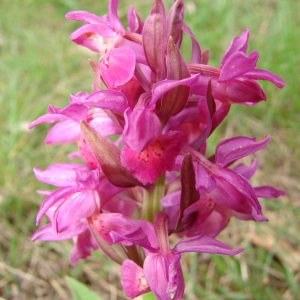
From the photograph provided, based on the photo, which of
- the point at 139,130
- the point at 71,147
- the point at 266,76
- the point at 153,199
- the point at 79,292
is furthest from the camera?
the point at 71,147

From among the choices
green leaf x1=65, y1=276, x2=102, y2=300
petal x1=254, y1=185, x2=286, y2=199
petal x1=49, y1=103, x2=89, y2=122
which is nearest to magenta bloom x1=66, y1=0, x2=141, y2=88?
petal x1=49, y1=103, x2=89, y2=122

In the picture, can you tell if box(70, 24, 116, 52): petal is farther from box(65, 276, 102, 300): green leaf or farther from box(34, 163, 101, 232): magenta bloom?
box(65, 276, 102, 300): green leaf

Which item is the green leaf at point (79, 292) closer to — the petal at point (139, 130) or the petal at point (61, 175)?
the petal at point (61, 175)

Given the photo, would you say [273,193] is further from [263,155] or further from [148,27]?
[263,155]

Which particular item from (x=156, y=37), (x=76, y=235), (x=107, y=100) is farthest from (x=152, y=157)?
(x=76, y=235)


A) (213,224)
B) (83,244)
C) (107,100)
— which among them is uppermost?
(107,100)

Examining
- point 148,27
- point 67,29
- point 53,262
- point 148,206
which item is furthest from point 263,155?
point 67,29

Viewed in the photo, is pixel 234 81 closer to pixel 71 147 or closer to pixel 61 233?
pixel 61 233
